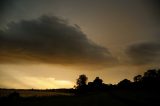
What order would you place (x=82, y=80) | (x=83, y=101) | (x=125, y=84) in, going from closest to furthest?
(x=83, y=101) < (x=125, y=84) < (x=82, y=80)

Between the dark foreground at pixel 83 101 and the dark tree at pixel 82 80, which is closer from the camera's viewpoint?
the dark foreground at pixel 83 101

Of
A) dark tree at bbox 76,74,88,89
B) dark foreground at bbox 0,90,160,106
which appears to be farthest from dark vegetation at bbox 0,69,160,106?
dark tree at bbox 76,74,88,89

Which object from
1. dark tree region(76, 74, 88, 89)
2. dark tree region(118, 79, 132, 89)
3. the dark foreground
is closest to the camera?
the dark foreground

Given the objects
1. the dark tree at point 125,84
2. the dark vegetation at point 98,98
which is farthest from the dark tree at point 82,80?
the dark tree at point 125,84

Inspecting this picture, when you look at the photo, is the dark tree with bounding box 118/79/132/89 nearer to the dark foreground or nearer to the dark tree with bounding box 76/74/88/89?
the dark tree with bounding box 76/74/88/89

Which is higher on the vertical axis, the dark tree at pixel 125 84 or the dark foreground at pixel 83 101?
the dark tree at pixel 125 84

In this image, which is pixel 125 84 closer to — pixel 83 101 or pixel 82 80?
pixel 82 80

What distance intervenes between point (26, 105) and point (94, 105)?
41.6 ft

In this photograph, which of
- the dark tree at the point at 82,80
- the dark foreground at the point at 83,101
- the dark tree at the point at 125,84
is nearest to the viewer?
the dark foreground at the point at 83,101

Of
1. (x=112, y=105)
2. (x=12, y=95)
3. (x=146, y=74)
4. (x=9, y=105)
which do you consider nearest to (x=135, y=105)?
(x=112, y=105)

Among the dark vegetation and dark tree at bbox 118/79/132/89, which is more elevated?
dark tree at bbox 118/79/132/89

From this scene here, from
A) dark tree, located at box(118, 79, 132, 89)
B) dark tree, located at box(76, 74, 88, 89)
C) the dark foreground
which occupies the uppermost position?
dark tree, located at box(76, 74, 88, 89)

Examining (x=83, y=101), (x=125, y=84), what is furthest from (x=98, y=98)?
(x=125, y=84)

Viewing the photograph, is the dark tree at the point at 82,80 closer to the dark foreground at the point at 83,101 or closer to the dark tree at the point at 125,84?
the dark tree at the point at 125,84
